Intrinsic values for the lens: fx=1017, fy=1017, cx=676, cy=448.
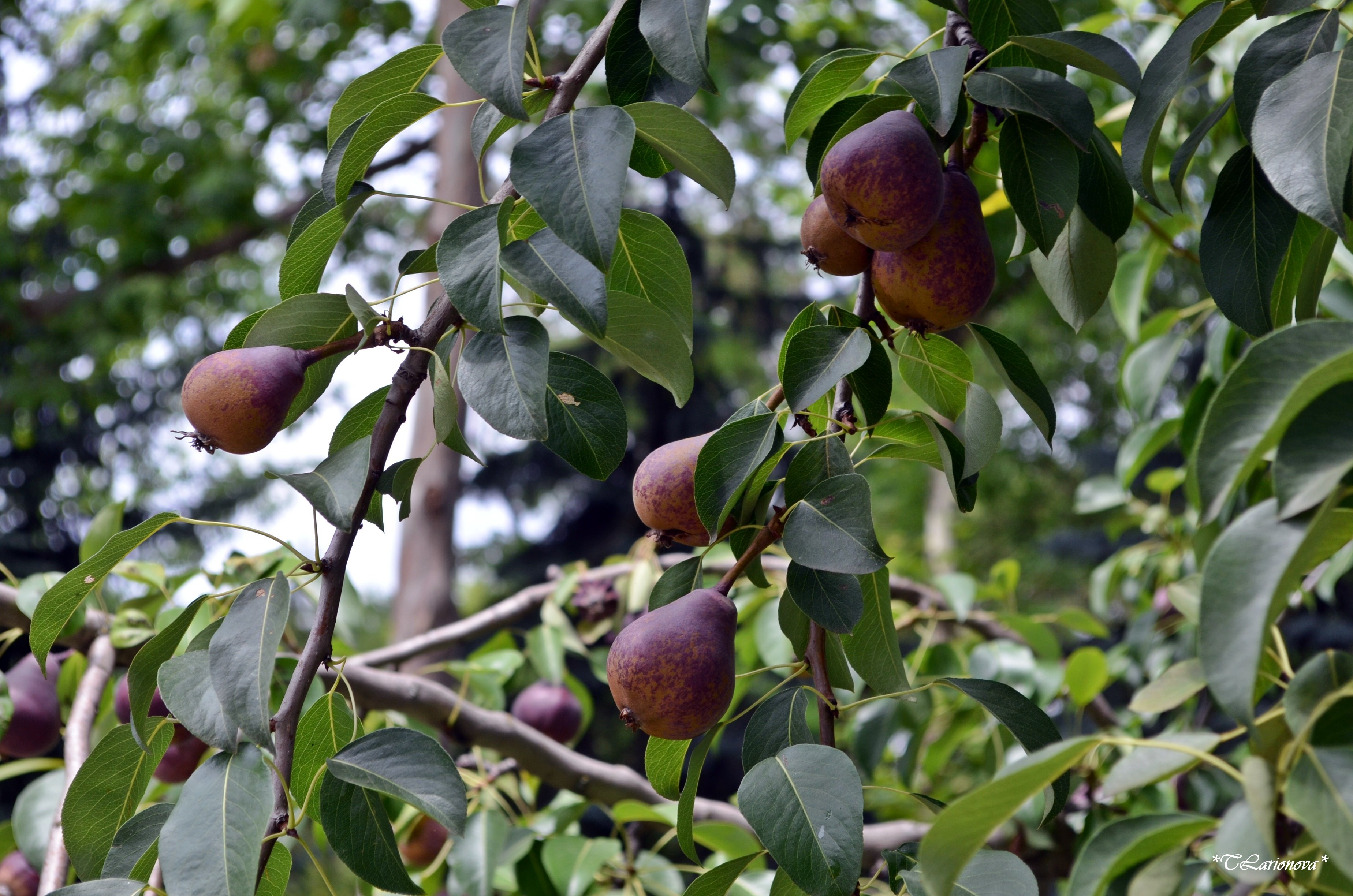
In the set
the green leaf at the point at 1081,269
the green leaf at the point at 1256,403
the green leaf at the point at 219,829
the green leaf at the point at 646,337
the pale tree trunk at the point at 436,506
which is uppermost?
the green leaf at the point at 1256,403

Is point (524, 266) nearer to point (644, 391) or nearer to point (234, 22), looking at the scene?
point (234, 22)

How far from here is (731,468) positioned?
0.49 meters

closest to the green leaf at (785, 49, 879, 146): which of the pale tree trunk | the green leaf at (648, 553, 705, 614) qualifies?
the green leaf at (648, 553, 705, 614)

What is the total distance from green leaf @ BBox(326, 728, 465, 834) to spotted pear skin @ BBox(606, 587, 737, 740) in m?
0.08

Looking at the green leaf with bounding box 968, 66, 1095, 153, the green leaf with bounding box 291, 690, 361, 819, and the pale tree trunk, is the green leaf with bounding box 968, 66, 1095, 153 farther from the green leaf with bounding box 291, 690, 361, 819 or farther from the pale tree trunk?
the pale tree trunk

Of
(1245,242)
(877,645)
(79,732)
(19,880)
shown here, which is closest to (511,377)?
(877,645)

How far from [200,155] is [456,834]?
15.9 feet

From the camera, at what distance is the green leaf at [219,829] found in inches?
16.2

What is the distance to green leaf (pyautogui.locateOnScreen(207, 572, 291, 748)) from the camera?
1.40 feet

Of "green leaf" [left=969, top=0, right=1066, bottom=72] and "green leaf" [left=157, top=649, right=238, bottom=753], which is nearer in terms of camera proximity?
"green leaf" [left=157, top=649, right=238, bottom=753]

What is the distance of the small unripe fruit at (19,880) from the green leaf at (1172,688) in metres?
1.01

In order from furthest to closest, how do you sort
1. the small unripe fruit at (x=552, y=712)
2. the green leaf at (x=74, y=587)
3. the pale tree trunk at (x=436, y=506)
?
the pale tree trunk at (x=436, y=506) < the small unripe fruit at (x=552, y=712) < the green leaf at (x=74, y=587)

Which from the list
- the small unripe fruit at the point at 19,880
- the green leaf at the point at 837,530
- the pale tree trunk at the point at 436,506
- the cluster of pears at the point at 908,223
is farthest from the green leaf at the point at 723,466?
the pale tree trunk at the point at 436,506

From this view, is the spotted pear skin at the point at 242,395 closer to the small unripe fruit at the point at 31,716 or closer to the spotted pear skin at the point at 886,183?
the spotted pear skin at the point at 886,183
